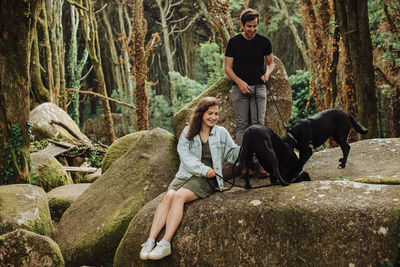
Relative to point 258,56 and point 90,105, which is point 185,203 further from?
point 90,105

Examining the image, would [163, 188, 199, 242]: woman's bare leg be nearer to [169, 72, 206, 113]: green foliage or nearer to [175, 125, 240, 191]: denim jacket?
[175, 125, 240, 191]: denim jacket

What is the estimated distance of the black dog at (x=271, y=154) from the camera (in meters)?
4.16

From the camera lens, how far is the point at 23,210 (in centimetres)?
589

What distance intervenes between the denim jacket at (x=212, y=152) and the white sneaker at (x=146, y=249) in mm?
816

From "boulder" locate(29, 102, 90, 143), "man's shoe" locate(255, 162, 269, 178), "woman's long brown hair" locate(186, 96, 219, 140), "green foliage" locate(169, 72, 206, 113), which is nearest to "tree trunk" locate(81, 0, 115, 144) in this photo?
"boulder" locate(29, 102, 90, 143)

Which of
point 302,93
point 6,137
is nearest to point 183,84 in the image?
point 302,93

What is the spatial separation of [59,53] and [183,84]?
19.3ft

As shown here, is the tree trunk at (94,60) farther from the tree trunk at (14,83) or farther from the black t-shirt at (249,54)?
the black t-shirt at (249,54)

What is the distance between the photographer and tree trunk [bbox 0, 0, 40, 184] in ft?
23.1

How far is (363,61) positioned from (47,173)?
6762 mm

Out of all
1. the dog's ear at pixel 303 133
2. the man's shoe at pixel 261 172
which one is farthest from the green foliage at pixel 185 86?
the dog's ear at pixel 303 133

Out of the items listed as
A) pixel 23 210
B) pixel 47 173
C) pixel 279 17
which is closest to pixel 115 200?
pixel 23 210

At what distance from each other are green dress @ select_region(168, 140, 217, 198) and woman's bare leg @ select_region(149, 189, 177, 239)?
0.63 feet

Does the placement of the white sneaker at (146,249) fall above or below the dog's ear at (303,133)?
below
